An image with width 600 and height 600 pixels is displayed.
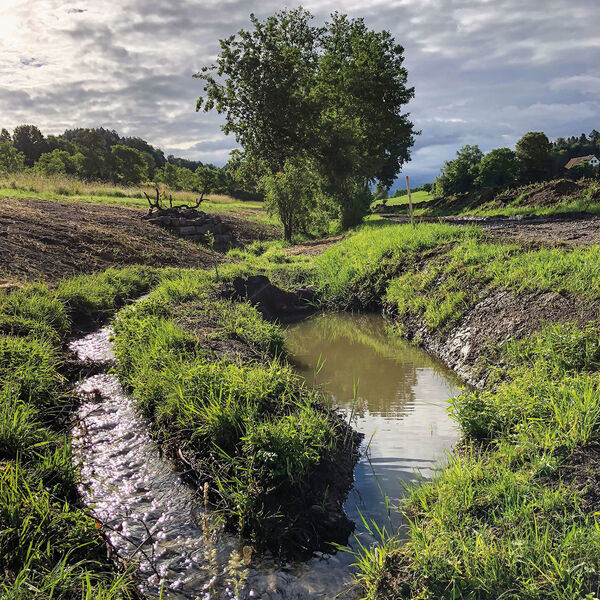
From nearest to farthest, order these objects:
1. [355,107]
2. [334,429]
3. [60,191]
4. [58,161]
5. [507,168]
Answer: [334,429] → [60,191] → [355,107] → [507,168] → [58,161]

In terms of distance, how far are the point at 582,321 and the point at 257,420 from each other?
13.2 ft

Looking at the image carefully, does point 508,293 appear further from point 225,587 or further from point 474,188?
point 474,188

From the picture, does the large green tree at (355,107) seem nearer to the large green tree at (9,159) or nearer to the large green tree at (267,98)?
the large green tree at (267,98)

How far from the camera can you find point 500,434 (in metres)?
4.04

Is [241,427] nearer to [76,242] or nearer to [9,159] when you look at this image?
[76,242]

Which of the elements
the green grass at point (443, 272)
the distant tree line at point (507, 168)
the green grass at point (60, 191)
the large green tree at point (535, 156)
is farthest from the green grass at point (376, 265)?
the large green tree at point (535, 156)

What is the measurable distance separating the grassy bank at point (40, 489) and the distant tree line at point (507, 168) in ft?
109

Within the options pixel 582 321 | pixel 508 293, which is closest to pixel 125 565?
pixel 582 321

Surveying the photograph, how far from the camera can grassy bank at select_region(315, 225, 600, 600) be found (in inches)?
97.7

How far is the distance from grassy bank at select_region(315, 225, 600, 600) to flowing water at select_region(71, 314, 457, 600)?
37 cm

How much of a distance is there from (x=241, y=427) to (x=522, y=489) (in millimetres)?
2260

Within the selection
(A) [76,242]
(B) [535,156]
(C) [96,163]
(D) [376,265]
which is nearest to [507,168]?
(B) [535,156]

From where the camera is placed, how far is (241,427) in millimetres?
3992

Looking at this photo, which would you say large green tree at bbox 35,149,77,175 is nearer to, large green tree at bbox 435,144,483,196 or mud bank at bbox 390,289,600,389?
large green tree at bbox 435,144,483,196
